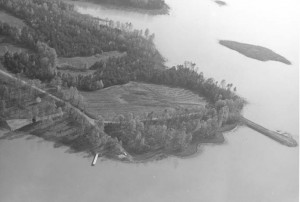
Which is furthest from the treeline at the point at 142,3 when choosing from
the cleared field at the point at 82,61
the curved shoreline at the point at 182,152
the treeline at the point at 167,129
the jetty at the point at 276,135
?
the jetty at the point at 276,135

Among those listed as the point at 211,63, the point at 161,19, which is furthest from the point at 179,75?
the point at 161,19

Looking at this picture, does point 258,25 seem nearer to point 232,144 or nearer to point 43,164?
point 232,144

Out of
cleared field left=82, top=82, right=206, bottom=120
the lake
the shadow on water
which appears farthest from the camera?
cleared field left=82, top=82, right=206, bottom=120

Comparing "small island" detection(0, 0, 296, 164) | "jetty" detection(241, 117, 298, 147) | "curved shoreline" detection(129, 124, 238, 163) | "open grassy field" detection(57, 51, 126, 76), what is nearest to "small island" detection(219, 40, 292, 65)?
"small island" detection(0, 0, 296, 164)

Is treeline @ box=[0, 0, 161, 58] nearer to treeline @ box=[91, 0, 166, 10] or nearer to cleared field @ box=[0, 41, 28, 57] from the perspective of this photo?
cleared field @ box=[0, 41, 28, 57]

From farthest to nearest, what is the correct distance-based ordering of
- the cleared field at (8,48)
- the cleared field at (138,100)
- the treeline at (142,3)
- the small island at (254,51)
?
1. the treeline at (142,3)
2. the small island at (254,51)
3. the cleared field at (138,100)
4. the cleared field at (8,48)

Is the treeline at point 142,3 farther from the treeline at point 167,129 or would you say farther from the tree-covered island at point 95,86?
the treeline at point 167,129
